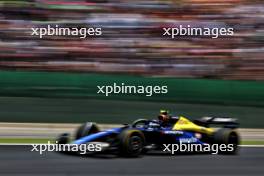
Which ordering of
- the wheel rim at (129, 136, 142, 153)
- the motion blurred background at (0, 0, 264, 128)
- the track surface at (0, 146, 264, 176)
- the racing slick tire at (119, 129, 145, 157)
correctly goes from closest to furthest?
the track surface at (0, 146, 264, 176), the racing slick tire at (119, 129, 145, 157), the wheel rim at (129, 136, 142, 153), the motion blurred background at (0, 0, 264, 128)

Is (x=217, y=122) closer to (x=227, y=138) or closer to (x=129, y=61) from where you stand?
(x=227, y=138)

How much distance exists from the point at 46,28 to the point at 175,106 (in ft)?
14.4

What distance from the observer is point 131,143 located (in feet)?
26.8

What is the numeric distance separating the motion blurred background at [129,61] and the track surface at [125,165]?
181 inches

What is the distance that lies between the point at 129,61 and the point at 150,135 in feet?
20.9

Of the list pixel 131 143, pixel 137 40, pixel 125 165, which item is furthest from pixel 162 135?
pixel 137 40

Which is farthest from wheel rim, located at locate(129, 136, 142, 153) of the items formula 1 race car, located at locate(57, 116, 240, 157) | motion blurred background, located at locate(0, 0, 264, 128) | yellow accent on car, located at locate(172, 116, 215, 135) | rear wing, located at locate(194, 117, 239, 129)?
motion blurred background, located at locate(0, 0, 264, 128)

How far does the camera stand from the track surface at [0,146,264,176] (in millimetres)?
6766

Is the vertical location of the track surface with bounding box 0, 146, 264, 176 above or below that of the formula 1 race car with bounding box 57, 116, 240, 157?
below

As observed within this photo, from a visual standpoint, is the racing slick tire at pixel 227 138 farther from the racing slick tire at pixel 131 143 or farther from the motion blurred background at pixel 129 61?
the motion blurred background at pixel 129 61

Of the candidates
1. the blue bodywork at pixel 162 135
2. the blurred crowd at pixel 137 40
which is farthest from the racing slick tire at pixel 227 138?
the blurred crowd at pixel 137 40

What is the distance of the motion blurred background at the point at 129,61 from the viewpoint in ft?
44.5

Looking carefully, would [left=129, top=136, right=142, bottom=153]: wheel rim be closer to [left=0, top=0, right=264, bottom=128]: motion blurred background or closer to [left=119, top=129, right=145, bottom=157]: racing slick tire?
[left=119, top=129, right=145, bottom=157]: racing slick tire

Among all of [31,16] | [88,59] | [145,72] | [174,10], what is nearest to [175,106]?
[145,72]
